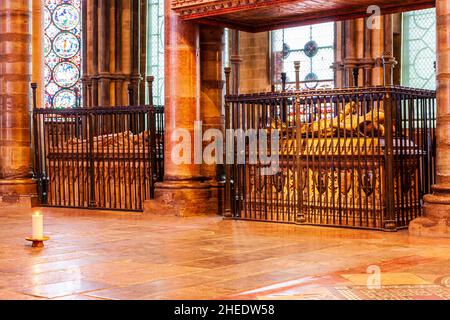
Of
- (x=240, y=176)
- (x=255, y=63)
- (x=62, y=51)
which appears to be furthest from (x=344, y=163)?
(x=62, y=51)

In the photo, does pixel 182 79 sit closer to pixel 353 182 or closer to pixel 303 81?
pixel 353 182

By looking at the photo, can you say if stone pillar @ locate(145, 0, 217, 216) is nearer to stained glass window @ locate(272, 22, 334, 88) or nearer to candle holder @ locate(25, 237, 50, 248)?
candle holder @ locate(25, 237, 50, 248)

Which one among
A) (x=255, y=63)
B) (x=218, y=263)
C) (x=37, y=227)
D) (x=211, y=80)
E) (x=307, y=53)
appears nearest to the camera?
(x=218, y=263)

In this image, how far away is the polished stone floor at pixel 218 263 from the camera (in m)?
7.32

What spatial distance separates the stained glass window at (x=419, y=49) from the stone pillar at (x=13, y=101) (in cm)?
971

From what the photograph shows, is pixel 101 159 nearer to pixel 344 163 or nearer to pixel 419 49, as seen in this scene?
pixel 344 163

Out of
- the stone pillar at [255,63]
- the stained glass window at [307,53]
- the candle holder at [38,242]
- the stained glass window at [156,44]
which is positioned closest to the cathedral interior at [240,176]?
the candle holder at [38,242]

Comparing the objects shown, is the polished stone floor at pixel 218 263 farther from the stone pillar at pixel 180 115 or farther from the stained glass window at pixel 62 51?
the stained glass window at pixel 62 51

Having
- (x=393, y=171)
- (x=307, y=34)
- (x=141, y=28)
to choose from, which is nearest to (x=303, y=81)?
(x=307, y=34)

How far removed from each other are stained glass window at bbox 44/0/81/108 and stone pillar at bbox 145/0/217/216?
1347 centimetres

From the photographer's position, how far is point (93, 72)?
24.7 metres

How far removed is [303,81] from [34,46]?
26.6 ft

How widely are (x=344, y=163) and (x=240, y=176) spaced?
2.12 meters

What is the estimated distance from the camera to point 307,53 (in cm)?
2402
